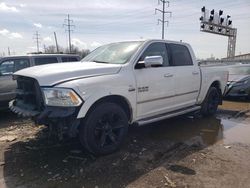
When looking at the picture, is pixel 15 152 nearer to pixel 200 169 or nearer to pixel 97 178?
pixel 97 178

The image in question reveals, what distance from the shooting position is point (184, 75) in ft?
19.6

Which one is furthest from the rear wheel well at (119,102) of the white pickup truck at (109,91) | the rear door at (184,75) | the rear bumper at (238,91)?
the rear bumper at (238,91)

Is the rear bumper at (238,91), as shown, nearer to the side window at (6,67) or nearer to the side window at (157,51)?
the side window at (157,51)

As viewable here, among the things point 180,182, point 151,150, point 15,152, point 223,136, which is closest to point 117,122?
point 151,150

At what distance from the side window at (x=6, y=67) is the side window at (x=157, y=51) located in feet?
13.9

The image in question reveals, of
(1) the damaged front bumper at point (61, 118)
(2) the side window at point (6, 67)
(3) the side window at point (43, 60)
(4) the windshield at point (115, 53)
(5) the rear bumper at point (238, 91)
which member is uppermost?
(4) the windshield at point (115, 53)

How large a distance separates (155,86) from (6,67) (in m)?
4.49

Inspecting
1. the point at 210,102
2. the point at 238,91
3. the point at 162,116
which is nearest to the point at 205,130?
the point at 162,116

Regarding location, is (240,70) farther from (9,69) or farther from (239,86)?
(9,69)

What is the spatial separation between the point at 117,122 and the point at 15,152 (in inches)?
73.4

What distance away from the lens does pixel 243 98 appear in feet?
31.9

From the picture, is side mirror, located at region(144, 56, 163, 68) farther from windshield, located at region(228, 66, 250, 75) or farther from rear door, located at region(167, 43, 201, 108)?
windshield, located at region(228, 66, 250, 75)

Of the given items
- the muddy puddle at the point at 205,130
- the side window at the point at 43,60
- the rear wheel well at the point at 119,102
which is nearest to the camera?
A: the rear wheel well at the point at 119,102

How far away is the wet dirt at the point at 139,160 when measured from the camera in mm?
3695
